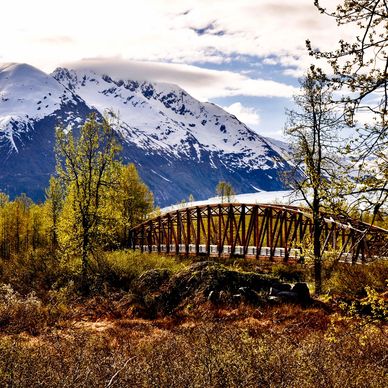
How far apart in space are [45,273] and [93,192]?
6.23 metres

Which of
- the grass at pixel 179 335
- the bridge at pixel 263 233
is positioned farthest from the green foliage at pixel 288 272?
the grass at pixel 179 335

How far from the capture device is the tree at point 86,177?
96.0ft

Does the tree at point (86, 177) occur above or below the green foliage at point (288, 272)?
above

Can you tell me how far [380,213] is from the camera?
7.29m

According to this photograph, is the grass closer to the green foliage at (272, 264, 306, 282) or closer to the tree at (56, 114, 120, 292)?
the tree at (56, 114, 120, 292)

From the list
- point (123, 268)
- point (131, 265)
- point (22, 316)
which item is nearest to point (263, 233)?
point (131, 265)

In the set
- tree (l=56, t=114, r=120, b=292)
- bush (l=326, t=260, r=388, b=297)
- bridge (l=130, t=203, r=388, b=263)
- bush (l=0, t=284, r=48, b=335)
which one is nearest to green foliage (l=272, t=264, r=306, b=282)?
bridge (l=130, t=203, r=388, b=263)

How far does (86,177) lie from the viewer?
30453 mm

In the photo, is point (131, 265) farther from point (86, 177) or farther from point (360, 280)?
point (360, 280)

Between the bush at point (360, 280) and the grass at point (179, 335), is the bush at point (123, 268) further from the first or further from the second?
the bush at point (360, 280)

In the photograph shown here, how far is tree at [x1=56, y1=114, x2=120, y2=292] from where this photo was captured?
2927 centimetres

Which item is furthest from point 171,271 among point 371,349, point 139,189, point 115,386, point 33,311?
A: point 139,189

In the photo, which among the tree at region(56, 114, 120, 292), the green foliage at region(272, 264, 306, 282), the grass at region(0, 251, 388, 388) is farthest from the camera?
the green foliage at region(272, 264, 306, 282)

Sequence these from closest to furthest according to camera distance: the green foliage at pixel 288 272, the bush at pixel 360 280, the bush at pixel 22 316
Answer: the bush at pixel 22 316
the bush at pixel 360 280
the green foliage at pixel 288 272
